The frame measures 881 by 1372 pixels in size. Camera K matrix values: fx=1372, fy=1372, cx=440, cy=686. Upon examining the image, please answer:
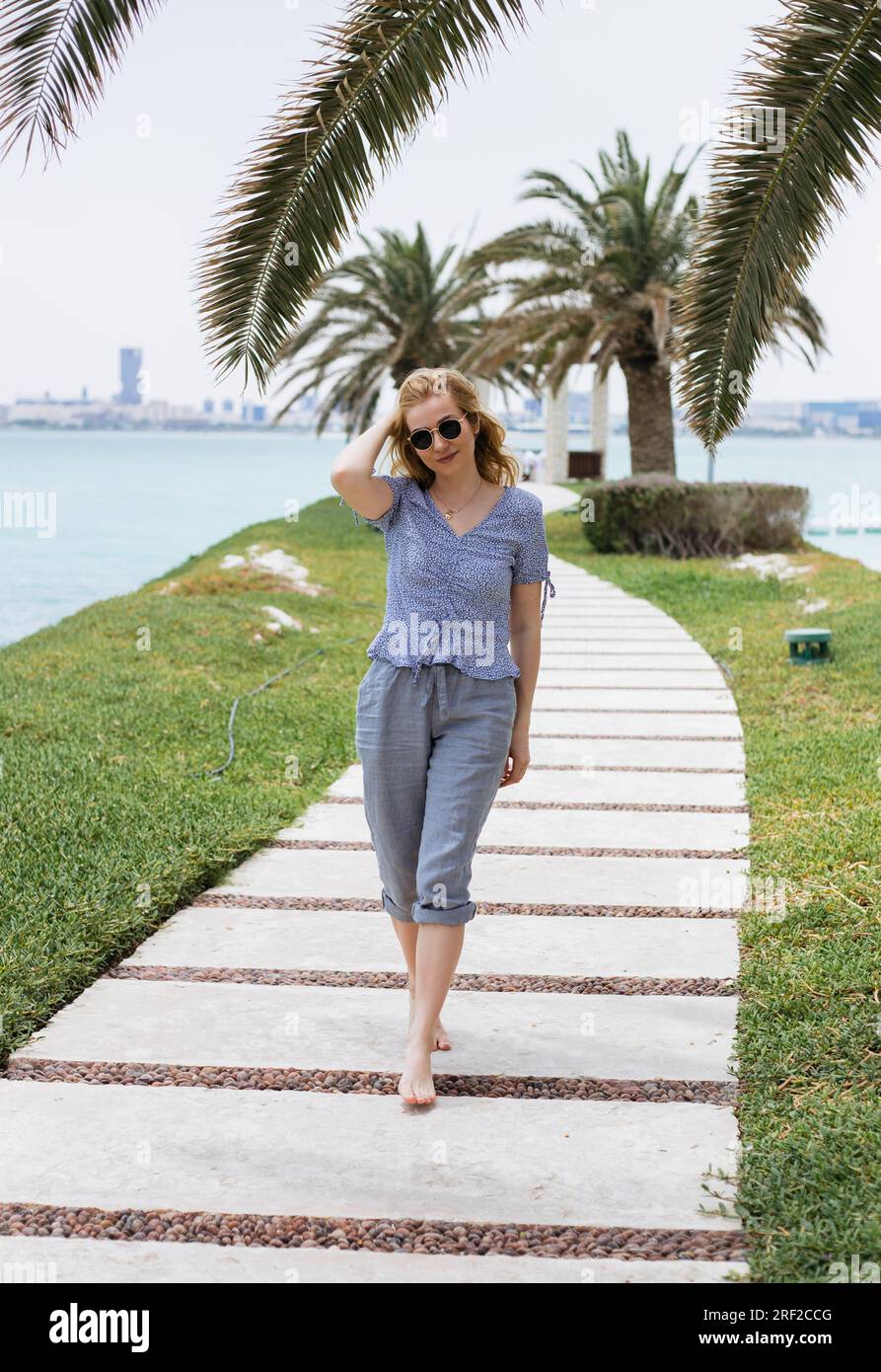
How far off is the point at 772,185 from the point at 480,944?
257 cm

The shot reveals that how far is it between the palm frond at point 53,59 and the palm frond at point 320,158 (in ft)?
1.63

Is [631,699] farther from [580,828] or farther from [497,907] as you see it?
[497,907]

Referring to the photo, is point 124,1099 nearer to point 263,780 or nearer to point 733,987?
point 733,987

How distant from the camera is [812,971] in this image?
3.88 m

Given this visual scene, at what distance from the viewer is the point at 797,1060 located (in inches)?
132

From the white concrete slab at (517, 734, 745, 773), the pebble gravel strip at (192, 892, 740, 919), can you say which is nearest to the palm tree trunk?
the white concrete slab at (517, 734, 745, 773)

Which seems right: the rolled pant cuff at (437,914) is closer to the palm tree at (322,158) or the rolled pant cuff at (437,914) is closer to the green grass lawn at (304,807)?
the green grass lawn at (304,807)

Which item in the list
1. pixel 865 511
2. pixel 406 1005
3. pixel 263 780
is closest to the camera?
pixel 406 1005

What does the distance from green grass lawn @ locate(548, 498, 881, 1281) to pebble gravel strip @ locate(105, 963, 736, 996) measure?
0.17m

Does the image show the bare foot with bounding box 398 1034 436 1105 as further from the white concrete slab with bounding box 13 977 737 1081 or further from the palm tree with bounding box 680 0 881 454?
the palm tree with bounding box 680 0 881 454

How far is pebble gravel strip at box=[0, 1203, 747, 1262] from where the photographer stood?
2602mm

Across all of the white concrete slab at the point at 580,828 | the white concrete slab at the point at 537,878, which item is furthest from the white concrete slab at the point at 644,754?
the white concrete slab at the point at 537,878
